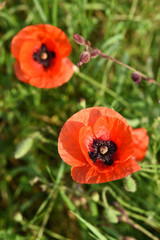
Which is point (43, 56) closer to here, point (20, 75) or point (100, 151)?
point (20, 75)

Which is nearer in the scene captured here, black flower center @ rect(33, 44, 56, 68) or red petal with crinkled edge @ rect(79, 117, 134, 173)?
red petal with crinkled edge @ rect(79, 117, 134, 173)

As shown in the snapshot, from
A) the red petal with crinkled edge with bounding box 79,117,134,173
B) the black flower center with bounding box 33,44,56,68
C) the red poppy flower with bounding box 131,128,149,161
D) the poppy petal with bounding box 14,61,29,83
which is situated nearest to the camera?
the red petal with crinkled edge with bounding box 79,117,134,173

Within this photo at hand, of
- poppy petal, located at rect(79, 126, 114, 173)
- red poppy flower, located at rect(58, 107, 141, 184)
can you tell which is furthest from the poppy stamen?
poppy petal, located at rect(79, 126, 114, 173)

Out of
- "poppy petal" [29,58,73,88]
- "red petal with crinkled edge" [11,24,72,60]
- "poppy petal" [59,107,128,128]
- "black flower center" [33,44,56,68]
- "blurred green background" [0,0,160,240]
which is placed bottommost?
"blurred green background" [0,0,160,240]

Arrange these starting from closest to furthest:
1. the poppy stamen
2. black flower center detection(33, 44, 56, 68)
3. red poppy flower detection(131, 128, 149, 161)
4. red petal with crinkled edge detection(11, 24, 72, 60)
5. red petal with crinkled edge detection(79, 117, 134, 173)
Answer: red petal with crinkled edge detection(79, 117, 134, 173), the poppy stamen, red poppy flower detection(131, 128, 149, 161), red petal with crinkled edge detection(11, 24, 72, 60), black flower center detection(33, 44, 56, 68)

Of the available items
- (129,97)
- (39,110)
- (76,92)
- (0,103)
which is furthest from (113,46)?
(0,103)

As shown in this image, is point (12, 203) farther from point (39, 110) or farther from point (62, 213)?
point (39, 110)

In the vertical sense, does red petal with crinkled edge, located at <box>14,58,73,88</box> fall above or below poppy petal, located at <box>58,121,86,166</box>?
above

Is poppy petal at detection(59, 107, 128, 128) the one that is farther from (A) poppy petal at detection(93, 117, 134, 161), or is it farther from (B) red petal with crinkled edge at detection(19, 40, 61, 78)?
(B) red petal with crinkled edge at detection(19, 40, 61, 78)
